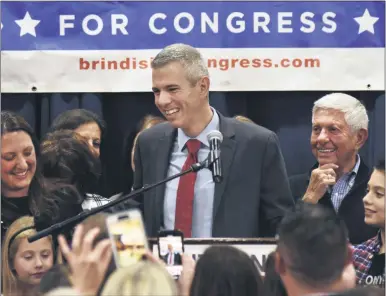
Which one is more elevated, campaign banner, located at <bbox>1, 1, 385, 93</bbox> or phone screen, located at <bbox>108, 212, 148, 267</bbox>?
campaign banner, located at <bbox>1, 1, 385, 93</bbox>

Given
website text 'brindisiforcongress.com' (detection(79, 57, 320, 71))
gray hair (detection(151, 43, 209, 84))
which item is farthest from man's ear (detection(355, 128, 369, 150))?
gray hair (detection(151, 43, 209, 84))

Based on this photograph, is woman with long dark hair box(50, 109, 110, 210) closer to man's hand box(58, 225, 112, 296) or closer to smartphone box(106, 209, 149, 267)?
smartphone box(106, 209, 149, 267)

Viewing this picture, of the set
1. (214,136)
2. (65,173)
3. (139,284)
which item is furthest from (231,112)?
(139,284)

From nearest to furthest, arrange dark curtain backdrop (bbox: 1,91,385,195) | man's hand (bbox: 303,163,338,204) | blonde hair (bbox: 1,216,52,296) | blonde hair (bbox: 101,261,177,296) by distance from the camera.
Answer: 1. blonde hair (bbox: 101,261,177,296)
2. blonde hair (bbox: 1,216,52,296)
3. man's hand (bbox: 303,163,338,204)
4. dark curtain backdrop (bbox: 1,91,385,195)

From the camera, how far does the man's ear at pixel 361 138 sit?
16.3ft

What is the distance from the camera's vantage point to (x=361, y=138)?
4.97 metres

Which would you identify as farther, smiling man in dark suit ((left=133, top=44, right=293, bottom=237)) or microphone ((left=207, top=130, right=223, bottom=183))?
smiling man in dark suit ((left=133, top=44, right=293, bottom=237))

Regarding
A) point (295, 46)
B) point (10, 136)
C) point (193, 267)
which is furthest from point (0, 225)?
point (295, 46)

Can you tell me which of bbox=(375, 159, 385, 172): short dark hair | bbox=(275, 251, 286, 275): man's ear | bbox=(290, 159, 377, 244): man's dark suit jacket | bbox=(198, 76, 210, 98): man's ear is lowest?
bbox=(275, 251, 286, 275): man's ear

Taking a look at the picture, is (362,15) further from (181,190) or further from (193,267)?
(193,267)

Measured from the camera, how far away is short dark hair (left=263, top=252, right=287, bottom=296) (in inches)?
159

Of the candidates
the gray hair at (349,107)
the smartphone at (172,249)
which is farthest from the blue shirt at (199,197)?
the gray hair at (349,107)

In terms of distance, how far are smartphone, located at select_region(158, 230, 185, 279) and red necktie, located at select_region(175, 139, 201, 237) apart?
356mm

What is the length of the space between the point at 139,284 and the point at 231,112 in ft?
6.72
